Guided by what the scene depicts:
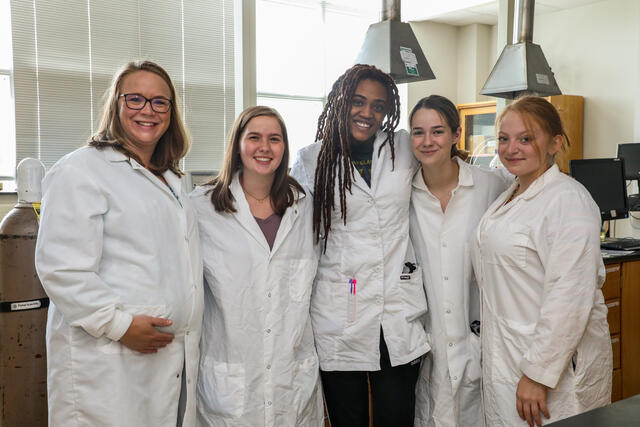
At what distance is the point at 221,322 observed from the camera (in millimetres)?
1641

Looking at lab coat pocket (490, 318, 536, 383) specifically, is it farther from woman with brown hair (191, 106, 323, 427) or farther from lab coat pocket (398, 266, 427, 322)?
woman with brown hair (191, 106, 323, 427)

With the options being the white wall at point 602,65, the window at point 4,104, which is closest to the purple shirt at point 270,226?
the window at point 4,104

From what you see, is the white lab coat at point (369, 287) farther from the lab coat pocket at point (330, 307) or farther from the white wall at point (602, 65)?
the white wall at point (602, 65)

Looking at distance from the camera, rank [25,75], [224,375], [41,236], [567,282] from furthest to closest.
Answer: [25,75] < [224,375] < [567,282] < [41,236]

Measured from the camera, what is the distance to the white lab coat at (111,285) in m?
1.34

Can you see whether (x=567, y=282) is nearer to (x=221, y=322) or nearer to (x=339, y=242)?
(x=339, y=242)

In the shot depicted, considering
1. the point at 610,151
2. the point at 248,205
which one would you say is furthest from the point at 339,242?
the point at 610,151

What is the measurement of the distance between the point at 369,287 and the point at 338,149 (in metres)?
0.48

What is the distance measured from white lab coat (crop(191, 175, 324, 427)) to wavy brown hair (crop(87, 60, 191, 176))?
167 millimetres

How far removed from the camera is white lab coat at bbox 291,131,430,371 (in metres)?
1.76

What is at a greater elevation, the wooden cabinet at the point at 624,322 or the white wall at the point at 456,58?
the white wall at the point at 456,58

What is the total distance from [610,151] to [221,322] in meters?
5.26

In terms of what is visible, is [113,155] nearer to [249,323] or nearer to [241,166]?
[241,166]

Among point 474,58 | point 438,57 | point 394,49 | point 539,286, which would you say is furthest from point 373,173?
point 474,58
